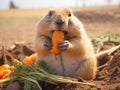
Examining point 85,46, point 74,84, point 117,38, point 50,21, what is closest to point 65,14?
point 50,21

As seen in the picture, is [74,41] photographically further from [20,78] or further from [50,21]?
[20,78]

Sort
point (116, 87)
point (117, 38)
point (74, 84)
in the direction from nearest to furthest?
point (116, 87) → point (74, 84) → point (117, 38)

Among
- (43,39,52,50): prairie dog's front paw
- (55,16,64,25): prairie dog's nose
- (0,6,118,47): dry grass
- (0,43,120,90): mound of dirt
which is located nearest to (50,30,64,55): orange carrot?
(43,39,52,50): prairie dog's front paw

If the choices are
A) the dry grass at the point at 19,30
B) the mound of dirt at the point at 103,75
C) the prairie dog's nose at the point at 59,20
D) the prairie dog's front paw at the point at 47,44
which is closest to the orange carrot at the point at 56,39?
the prairie dog's front paw at the point at 47,44

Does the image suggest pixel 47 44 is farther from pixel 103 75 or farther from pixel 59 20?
pixel 103 75

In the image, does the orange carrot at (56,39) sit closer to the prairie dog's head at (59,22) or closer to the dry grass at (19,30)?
the prairie dog's head at (59,22)

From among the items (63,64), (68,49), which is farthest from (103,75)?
(68,49)
